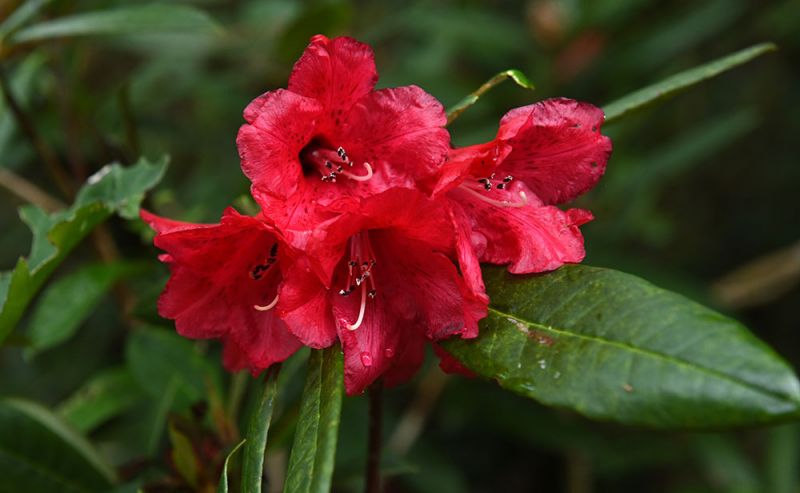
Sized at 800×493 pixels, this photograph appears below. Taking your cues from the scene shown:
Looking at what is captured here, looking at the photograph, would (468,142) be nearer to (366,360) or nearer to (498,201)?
(498,201)

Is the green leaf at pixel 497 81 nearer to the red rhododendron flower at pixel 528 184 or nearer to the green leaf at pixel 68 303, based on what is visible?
the red rhododendron flower at pixel 528 184

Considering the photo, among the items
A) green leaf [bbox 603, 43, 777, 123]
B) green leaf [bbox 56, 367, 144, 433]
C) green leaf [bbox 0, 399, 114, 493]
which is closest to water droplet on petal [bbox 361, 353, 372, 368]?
green leaf [bbox 603, 43, 777, 123]

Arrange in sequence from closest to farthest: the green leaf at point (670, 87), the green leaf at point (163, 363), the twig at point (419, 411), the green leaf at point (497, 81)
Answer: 1. the green leaf at point (497, 81)
2. the green leaf at point (670, 87)
3. the green leaf at point (163, 363)
4. the twig at point (419, 411)

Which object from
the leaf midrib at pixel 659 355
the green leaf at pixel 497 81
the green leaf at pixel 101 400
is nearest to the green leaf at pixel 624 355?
the leaf midrib at pixel 659 355

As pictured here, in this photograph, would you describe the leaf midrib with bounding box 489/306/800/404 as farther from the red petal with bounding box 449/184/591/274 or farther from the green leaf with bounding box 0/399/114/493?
the green leaf with bounding box 0/399/114/493

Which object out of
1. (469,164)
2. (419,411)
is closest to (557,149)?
(469,164)

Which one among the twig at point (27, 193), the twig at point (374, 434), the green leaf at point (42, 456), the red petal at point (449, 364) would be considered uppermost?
the red petal at point (449, 364)

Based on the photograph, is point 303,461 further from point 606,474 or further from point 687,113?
point 687,113
